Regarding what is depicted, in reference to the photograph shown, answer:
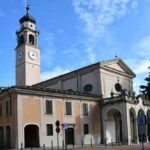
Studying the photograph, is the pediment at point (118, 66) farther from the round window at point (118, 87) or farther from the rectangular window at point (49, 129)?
the rectangular window at point (49, 129)

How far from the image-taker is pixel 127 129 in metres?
45.4

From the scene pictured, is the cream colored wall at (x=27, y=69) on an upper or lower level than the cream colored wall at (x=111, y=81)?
upper

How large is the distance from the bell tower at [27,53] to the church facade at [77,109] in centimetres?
781

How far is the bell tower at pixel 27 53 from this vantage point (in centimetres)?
6744

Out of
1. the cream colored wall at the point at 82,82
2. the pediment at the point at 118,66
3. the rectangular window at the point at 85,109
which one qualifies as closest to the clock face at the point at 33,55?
the cream colored wall at the point at 82,82

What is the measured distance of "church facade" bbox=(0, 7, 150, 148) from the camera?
129 feet

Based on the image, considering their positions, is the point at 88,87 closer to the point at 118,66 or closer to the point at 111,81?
the point at 111,81

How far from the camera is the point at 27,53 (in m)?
67.8

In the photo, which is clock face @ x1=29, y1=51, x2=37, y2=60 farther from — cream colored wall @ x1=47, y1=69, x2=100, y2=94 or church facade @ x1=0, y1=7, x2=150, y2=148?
cream colored wall @ x1=47, y1=69, x2=100, y2=94

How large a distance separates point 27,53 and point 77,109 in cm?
2558

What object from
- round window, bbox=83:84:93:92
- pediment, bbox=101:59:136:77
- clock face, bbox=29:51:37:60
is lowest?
round window, bbox=83:84:93:92

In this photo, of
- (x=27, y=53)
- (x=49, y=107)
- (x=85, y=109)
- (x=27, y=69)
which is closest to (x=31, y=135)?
(x=49, y=107)

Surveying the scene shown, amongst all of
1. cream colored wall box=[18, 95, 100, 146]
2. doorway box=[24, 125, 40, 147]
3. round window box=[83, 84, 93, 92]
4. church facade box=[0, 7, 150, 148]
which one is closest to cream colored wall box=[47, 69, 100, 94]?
church facade box=[0, 7, 150, 148]

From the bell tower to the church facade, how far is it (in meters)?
7.81
